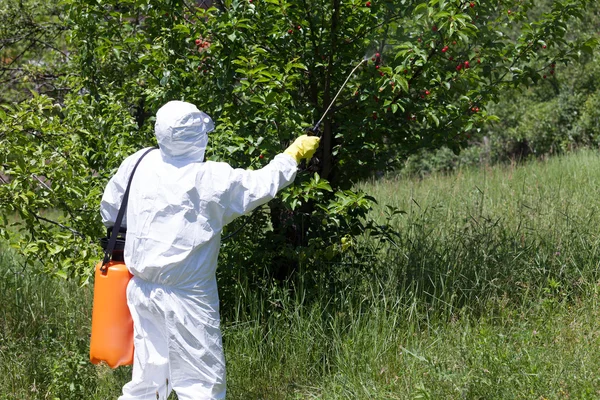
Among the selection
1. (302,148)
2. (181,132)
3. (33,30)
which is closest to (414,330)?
(302,148)

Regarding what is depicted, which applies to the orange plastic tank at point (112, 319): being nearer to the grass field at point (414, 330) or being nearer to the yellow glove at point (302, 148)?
the grass field at point (414, 330)

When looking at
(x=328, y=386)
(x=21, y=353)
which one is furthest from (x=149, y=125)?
(x=328, y=386)

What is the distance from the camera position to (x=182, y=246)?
3.44 m

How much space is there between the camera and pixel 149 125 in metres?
4.93

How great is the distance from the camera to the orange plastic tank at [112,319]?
363 cm

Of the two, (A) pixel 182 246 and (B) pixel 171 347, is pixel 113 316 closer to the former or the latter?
(B) pixel 171 347

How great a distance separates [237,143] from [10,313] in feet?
8.21

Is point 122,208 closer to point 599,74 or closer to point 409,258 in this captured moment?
point 409,258

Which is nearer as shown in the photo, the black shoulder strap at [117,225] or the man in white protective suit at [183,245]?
the man in white protective suit at [183,245]

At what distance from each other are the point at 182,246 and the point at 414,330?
1686 mm

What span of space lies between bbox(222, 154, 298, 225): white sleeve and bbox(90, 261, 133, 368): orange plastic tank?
26.0 inches

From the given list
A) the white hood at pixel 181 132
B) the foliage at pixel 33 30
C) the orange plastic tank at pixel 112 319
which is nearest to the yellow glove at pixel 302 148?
the white hood at pixel 181 132

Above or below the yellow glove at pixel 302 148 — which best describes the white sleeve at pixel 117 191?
below

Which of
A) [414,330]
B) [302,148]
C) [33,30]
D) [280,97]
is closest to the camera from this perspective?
[302,148]
